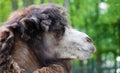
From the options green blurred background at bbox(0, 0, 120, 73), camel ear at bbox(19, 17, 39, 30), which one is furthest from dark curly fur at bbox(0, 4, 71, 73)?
green blurred background at bbox(0, 0, 120, 73)

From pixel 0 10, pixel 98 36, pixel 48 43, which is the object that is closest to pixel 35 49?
pixel 48 43

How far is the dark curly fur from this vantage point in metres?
3.17

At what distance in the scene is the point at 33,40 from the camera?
11.0 feet

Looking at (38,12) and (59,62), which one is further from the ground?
(38,12)

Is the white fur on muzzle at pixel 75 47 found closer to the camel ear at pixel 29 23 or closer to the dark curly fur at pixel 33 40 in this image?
the dark curly fur at pixel 33 40

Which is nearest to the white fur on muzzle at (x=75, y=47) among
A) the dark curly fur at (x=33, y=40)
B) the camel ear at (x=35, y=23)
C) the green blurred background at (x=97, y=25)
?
the dark curly fur at (x=33, y=40)

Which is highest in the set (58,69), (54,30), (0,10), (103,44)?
(54,30)

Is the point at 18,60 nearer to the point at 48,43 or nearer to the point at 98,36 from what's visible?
the point at 48,43

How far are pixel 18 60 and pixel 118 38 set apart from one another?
19.9m

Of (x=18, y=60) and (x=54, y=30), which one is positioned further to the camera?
(x=54, y=30)

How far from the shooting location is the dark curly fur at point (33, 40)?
3.17m

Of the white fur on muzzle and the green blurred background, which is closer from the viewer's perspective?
the white fur on muzzle

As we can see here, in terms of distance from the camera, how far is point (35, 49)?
3.34m

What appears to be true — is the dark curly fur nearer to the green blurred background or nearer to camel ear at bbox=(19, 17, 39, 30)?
camel ear at bbox=(19, 17, 39, 30)
